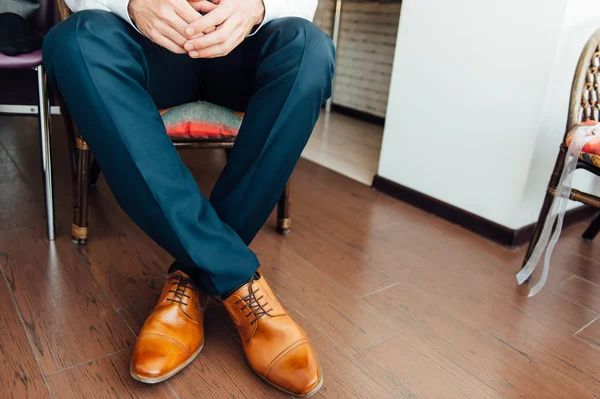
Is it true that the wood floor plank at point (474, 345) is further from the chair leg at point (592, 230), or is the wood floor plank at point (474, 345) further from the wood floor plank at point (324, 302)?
the chair leg at point (592, 230)

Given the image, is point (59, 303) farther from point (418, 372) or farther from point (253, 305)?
point (418, 372)

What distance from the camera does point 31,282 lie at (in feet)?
3.16

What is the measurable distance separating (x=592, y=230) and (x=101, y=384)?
1393 millimetres

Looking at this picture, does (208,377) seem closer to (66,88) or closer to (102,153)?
(102,153)

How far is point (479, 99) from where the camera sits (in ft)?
4.60

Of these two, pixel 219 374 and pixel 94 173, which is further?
pixel 94 173

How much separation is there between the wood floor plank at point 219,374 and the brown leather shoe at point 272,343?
0.9 inches

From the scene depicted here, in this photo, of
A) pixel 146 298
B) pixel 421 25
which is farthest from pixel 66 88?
pixel 421 25

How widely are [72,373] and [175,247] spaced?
0.25 m

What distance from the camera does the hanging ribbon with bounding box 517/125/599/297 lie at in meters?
1.00

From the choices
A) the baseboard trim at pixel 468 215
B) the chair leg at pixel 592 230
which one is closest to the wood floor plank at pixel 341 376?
the baseboard trim at pixel 468 215

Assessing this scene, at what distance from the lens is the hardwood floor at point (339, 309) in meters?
0.77

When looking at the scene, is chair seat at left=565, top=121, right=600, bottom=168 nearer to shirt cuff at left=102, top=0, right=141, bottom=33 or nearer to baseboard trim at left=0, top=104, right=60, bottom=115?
shirt cuff at left=102, top=0, right=141, bottom=33

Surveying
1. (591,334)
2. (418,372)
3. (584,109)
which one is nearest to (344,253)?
(418,372)
